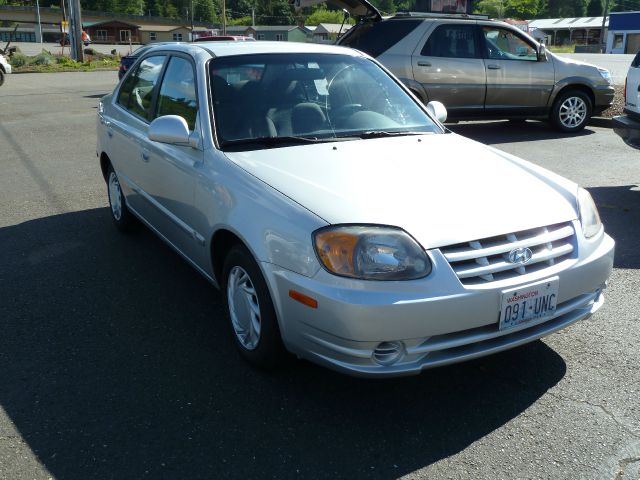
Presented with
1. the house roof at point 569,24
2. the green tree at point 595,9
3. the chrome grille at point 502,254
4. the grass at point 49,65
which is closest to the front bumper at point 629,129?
the chrome grille at point 502,254

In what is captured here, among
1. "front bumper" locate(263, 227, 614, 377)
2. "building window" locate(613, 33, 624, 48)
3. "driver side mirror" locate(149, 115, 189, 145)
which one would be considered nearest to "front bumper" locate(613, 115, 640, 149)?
"front bumper" locate(263, 227, 614, 377)

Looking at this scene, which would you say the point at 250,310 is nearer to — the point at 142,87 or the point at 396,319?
the point at 396,319

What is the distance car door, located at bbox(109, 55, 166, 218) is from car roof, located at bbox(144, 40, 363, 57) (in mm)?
359

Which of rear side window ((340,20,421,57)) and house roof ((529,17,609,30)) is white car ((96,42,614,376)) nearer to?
rear side window ((340,20,421,57))

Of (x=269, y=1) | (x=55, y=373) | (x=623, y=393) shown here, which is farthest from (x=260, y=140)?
(x=269, y=1)


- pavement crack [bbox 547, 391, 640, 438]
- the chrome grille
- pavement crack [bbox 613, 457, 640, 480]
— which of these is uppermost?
the chrome grille

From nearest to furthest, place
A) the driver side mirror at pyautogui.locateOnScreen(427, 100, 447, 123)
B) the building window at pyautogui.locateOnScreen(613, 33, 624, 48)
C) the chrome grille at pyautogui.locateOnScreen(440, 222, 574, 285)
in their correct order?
the chrome grille at pyautogui.locateOnScreen(440, 222, 574, 285) < the driver side mirror at pyautogui.locateOnScreen(427, 100, 447, 123) < the building window at pyautogui.locateOnScreen(613, 33, 624, 48)

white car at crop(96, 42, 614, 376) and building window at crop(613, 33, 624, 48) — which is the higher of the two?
building window at crop(613, 33, 624, 48)

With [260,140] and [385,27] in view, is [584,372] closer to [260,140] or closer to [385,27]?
[260,140]

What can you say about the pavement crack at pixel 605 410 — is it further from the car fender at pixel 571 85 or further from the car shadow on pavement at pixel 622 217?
the car fender at pixel 571 85

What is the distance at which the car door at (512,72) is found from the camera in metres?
10.7

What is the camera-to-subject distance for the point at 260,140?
12.8ft

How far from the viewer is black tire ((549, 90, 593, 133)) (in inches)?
436

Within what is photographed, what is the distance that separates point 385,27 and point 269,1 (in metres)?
144
